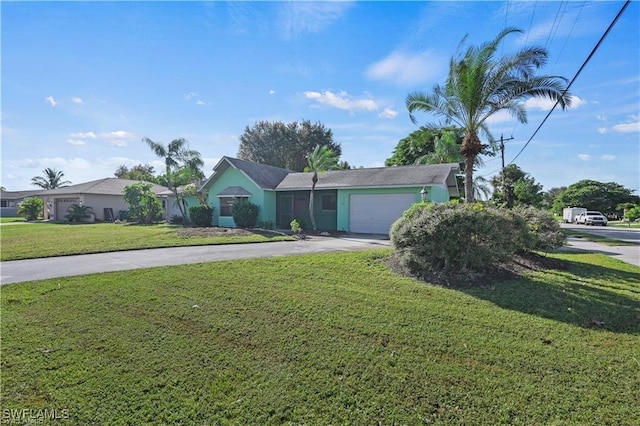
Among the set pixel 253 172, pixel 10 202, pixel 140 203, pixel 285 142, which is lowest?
pixel 140 203

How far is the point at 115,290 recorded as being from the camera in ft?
20.0

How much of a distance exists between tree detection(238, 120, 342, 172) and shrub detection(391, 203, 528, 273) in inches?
1413

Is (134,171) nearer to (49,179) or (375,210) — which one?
(49,179)

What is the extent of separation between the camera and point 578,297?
605 cm

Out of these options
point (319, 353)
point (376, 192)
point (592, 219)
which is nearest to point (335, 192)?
point (376, 192)

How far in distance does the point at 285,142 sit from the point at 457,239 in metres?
37.8

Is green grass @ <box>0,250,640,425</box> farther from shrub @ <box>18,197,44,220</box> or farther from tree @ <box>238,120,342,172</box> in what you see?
tree @ <box>238,120,342,172</box>

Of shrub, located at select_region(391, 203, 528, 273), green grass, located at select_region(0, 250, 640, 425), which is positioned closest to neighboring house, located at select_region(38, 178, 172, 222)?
green grass, located at select_region(0, 250, 640, 425)

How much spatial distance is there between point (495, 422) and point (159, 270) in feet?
24.4

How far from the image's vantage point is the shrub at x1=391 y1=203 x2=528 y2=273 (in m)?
Answer: 7.21

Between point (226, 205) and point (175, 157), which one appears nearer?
point (226, 205)

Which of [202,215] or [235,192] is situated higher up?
[235,192]

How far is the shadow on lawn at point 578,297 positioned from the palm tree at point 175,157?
23153 millimetres

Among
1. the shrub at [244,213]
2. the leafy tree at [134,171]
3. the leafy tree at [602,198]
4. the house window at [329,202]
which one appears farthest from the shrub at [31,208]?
the leafy tree at [602,198]
